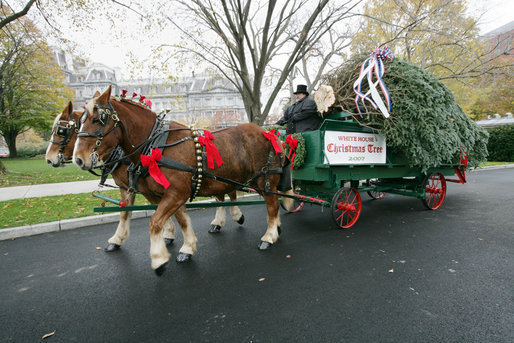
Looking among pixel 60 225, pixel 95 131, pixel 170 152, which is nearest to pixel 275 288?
pixel 170 152

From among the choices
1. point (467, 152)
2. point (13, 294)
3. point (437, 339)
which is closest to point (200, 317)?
point (437, 339)

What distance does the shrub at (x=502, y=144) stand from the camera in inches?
689

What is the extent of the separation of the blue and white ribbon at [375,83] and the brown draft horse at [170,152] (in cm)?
198

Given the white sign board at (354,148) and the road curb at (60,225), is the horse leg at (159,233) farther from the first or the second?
the road curb at (60,225)

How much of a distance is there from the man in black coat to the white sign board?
A: 74 centimetres

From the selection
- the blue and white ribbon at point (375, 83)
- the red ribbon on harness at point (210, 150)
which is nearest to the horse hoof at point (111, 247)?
the red ribbon on harness at point (210, 150)

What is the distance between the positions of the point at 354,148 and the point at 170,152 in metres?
3.17

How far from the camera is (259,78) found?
877 centimetres

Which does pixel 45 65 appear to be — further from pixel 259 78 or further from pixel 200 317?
pixel 200 317

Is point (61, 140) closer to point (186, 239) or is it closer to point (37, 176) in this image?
point (186, 239)

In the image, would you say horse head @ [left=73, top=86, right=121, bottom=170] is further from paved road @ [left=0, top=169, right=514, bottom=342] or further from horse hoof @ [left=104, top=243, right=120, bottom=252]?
horse hoof @ [left=104, top=243, right=120, bottom=252]

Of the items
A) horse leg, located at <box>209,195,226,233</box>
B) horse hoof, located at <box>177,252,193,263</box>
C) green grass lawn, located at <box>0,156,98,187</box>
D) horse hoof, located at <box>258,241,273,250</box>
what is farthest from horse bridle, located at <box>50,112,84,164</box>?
green grass lawn, located at <box>0,156,98,187</box>

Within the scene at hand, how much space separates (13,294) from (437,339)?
4.20m

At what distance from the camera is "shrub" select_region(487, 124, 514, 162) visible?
17.5m
